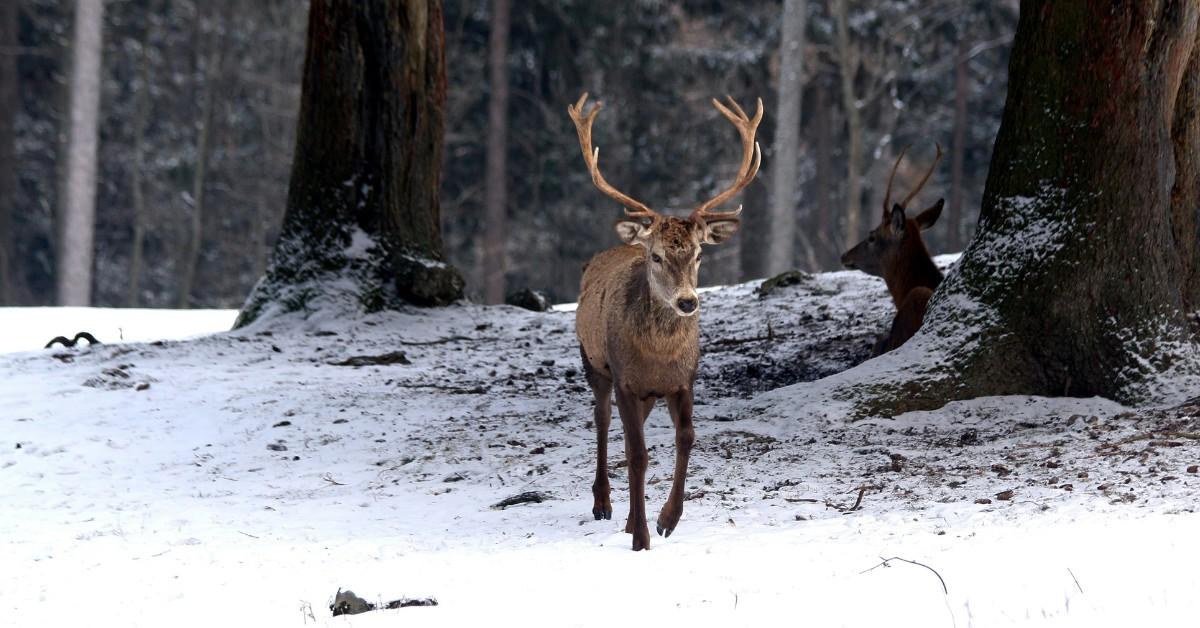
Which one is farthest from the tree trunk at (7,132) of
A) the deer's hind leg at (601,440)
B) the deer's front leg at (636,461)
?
the deer's front leg at (636,461)

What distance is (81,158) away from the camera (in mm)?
25422

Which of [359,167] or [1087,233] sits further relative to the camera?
[359,167]

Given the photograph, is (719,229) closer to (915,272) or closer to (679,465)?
(679,465)

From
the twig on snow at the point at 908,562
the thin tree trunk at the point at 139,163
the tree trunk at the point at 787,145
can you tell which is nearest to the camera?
the twig on snow at the point at 908,562

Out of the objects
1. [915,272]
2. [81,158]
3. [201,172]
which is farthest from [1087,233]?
[201,172]

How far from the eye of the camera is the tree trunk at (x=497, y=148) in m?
28.7

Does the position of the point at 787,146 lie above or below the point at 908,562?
above

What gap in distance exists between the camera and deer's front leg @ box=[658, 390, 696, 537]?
5.92 metres

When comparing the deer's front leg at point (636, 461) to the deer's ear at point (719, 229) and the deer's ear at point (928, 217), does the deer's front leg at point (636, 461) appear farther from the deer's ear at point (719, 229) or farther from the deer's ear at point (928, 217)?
the deer's ear at point (928, 217)

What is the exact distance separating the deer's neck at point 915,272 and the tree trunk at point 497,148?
18366 mm

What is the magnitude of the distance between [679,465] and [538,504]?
1.12m

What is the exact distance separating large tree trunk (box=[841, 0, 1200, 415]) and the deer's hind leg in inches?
77.5

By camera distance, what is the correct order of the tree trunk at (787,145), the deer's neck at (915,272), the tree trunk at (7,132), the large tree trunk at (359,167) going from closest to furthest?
the deer's neck at (915,272) → the large tree trunk at (359,167) → the tree trunk at (787,145) → the tree trunk at (7,132)

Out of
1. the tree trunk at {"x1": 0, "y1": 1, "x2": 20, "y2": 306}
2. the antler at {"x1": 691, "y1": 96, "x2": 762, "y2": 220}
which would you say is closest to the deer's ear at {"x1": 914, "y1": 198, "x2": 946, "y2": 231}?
the antler at {"x1": 691, "y1": 96, "x2": 762, "y2": 220}
